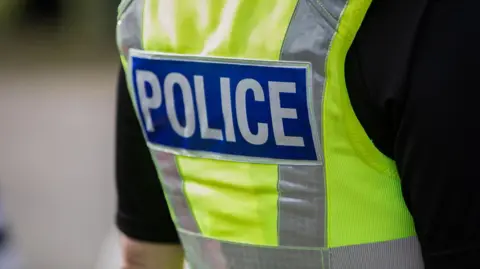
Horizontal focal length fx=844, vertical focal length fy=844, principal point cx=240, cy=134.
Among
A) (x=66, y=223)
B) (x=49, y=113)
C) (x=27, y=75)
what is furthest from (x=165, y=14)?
(x=27, y=75)

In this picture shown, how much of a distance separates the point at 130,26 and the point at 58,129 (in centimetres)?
286

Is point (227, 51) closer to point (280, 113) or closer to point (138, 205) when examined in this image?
point (280, 113)

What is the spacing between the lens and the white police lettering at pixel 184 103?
0.70 metres

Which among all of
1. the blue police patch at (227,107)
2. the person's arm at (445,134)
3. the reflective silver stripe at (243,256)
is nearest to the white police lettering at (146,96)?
the blue police patch at (227,107)

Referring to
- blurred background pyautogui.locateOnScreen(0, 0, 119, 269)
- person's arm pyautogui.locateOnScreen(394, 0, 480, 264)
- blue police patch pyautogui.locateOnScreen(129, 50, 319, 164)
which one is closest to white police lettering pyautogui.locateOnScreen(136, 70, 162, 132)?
blue police patch pyautogui.locateOnScreen(129, 50, 319, 164)

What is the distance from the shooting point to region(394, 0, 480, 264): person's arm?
0.56 m

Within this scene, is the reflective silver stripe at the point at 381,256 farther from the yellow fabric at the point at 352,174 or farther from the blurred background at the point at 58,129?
the blurred background at the point at 58,129

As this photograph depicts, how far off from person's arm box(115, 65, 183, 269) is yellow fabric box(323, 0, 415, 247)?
0.24m

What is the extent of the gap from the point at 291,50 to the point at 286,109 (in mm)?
46

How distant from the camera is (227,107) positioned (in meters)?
0.68

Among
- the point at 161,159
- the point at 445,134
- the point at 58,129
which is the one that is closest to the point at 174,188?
the point at 161,159

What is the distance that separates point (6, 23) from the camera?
4301 mm

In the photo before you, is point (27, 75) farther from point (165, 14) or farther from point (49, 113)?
point (165, 14)

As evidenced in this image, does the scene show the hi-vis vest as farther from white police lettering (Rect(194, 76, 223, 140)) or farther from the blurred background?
the blurred background
